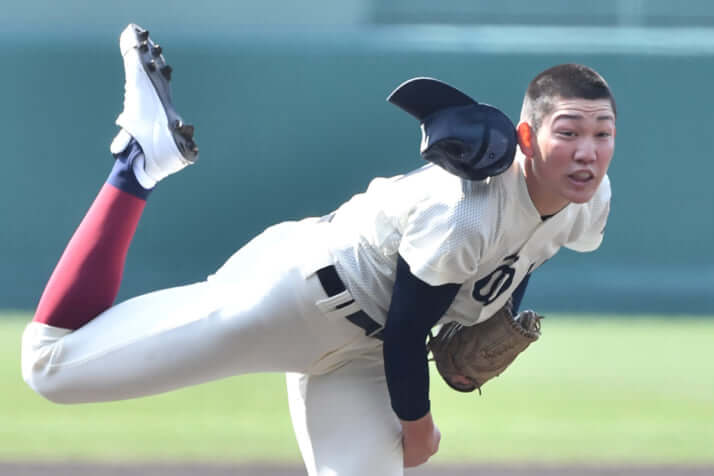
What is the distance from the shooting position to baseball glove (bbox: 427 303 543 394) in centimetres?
227

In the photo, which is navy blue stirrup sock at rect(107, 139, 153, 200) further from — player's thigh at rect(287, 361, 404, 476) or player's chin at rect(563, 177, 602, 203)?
player's chin at rect(563, 177, 602, 203)

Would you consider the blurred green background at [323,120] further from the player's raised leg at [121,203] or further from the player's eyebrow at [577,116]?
the player's eyebrow at [577,116]

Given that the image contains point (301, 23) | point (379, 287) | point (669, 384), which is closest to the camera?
point (379, 287)

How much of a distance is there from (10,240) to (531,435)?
12.0ft

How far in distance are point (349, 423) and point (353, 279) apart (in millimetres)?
297

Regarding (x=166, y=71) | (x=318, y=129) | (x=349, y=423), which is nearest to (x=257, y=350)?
(x=349, y=423)

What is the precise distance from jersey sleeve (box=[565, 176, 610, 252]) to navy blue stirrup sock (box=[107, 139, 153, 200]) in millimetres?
906

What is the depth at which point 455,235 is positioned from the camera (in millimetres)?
1904

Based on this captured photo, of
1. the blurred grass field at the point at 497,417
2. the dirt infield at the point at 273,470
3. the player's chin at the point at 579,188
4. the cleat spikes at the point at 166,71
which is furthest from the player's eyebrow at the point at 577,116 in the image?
the blurred grass field at the point at 497,417

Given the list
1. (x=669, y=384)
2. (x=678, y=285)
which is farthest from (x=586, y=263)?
(x=669, y=384)

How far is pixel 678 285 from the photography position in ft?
20.7

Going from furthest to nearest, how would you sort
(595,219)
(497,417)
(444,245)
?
(497,417) < (595,219) < (444,245)

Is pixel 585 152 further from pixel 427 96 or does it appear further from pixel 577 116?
pixel 427 96

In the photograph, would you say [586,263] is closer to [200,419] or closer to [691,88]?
[691,88]
